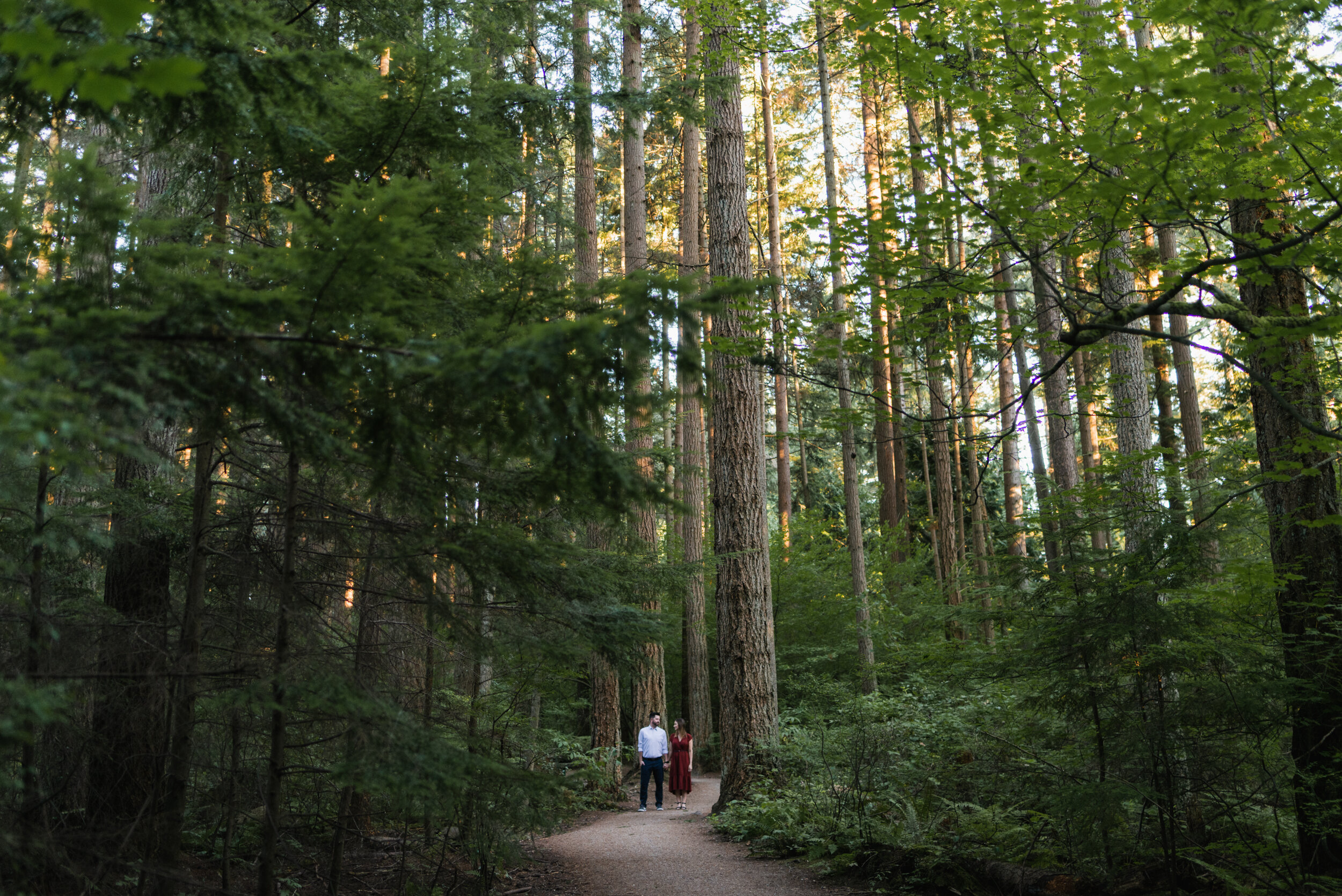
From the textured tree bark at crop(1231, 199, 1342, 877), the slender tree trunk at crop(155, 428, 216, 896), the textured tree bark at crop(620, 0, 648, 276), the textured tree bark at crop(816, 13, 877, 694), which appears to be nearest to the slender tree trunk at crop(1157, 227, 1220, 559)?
the textured tree bark at crop(816, 13, 877, 694)

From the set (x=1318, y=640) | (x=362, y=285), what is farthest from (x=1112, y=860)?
(x=362, y=285)

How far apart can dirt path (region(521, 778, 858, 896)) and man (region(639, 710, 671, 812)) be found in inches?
54.2

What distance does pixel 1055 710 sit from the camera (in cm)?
655

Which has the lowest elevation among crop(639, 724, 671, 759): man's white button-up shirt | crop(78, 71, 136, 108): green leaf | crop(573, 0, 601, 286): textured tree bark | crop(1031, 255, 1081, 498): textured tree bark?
crop(639, 724, 671, 759): man's white button-up shirt

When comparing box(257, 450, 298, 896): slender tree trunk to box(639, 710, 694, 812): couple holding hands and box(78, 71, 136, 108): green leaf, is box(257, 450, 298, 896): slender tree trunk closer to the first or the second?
box(78, 71, 136, 108): green leaf

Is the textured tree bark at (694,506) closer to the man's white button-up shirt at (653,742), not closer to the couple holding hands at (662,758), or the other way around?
the couple holding hands at (662,758)

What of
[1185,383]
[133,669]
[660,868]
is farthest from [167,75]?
[1185,383]

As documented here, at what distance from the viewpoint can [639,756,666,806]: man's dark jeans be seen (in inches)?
489

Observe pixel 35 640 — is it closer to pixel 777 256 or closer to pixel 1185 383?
pixel 1185 383

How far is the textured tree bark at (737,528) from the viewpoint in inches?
373

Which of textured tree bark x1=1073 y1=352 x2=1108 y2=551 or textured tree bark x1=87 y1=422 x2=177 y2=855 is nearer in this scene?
textured tree bark x1=87 y1=422 x2=177 y2=855

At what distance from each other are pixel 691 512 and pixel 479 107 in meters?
3.55

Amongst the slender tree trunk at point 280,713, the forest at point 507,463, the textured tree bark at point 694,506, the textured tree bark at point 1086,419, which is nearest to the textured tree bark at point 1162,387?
the textured tree bark at point 1086,419

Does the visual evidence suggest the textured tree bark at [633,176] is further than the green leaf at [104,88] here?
Yes
